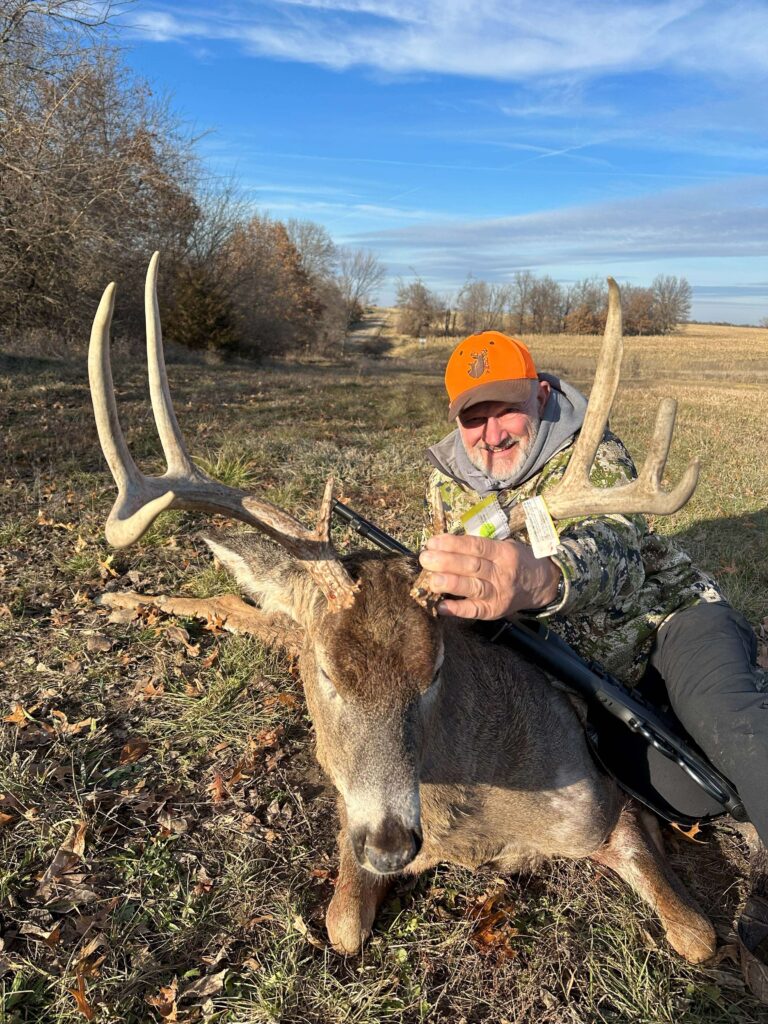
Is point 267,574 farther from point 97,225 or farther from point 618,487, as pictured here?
point 97,225

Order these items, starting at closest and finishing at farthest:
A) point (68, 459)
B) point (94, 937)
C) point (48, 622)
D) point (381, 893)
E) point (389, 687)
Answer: point (389, 687) < point (94, 937) < point (381, 893) < point (48, 622) < point (68, 459)

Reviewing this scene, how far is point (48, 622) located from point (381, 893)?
3.21 metres

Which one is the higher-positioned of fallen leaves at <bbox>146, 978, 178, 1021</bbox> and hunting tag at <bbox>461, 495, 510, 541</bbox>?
hunting tag at <bbox>461, 495, 510, 541</bbox>

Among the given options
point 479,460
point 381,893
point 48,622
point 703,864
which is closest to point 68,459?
point 48,622

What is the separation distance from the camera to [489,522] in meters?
2.63

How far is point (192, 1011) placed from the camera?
2629 mm

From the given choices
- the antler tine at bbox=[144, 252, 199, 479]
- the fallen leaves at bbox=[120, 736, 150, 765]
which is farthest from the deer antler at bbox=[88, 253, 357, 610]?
the fallen leaves at bbox=[120, 736, 150, 765]

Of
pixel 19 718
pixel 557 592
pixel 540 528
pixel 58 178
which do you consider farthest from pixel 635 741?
pixel 58 178

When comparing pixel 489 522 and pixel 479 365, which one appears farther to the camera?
pixel 479 365

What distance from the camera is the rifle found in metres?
3.25

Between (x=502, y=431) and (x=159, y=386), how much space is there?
5.97 feet

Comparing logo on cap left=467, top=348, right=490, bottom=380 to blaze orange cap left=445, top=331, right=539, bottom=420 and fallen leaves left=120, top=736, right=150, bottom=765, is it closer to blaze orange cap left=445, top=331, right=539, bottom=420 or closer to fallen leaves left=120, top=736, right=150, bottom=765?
blaze orange cap left=445, top=331, right=539, bottom=420

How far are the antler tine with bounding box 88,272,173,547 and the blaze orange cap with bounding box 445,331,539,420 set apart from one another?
1696 millimetres

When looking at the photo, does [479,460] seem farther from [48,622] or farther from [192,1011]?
[48,622]
